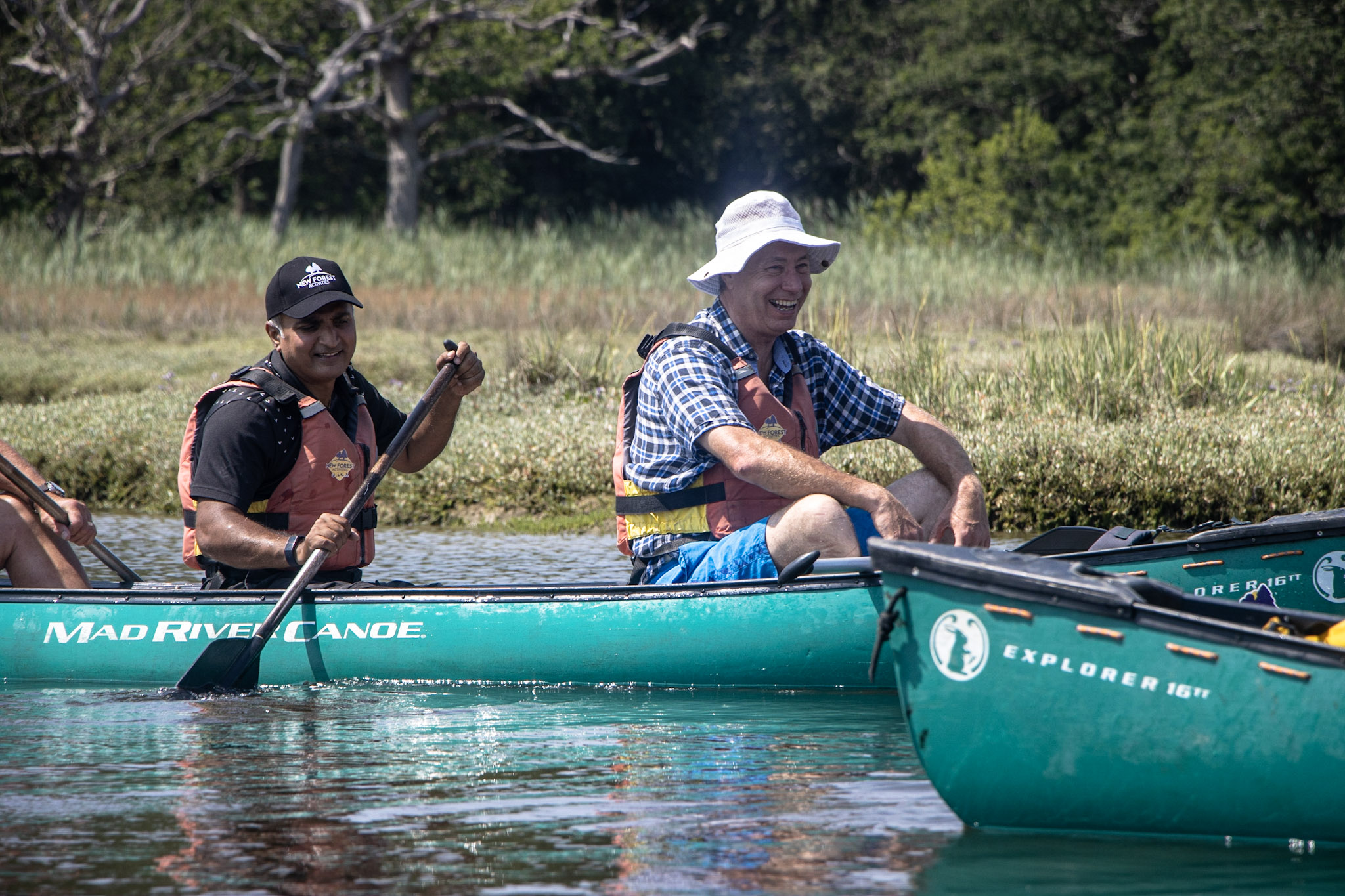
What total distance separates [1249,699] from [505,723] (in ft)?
7.22

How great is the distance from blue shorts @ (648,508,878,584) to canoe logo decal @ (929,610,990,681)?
124 centimetres

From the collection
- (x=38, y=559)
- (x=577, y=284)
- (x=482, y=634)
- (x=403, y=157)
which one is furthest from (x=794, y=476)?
(x=403, y=157)

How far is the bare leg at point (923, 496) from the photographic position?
15.9ft

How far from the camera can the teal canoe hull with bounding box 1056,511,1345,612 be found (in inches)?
190

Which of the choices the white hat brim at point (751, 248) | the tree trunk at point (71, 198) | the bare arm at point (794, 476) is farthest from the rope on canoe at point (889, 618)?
the tree trunk at point (71, 198)

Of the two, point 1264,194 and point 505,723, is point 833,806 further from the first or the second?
point 1264,194

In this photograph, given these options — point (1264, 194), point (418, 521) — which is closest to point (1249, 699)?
point (418, 521)

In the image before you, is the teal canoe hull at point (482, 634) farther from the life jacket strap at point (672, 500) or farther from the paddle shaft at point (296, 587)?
the life jacket strap at point (672, 500)

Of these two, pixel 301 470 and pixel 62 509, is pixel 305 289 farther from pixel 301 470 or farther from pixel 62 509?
pixel 62 509

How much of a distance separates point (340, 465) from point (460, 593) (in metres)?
0.55

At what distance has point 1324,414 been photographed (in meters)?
9.41

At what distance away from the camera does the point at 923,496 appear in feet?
16.0

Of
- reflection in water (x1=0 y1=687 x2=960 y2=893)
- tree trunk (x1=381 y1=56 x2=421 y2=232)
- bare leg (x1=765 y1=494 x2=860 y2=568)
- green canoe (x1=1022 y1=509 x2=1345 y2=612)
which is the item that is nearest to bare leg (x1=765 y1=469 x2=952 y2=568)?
bare leg (x1=765 y1=494 x2=860 y2=568)

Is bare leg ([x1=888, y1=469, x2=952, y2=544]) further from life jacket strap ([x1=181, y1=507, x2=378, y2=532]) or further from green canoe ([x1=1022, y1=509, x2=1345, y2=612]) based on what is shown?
life jacket strap ([x1=181, y1=507, x2=378, y2=532])
